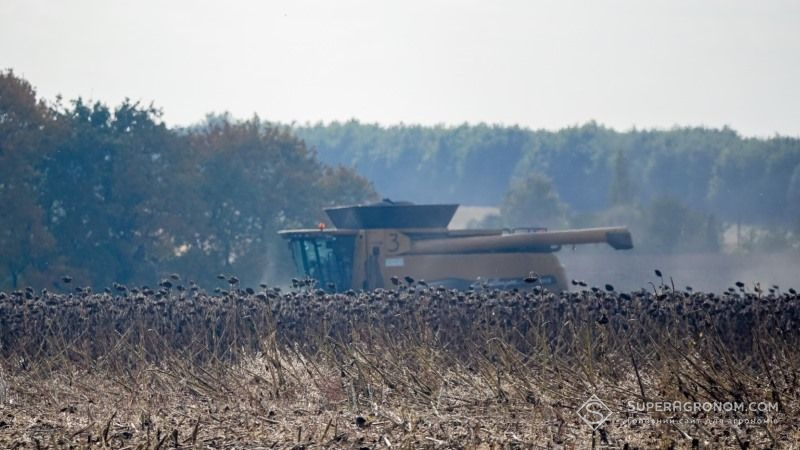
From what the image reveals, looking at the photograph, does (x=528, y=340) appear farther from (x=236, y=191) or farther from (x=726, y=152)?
(x=726, y=152)

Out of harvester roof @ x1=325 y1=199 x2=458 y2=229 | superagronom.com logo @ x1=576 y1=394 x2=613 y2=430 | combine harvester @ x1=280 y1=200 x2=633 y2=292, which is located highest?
harvester roof @ x1=325 y1=199 x2=458 y2=229

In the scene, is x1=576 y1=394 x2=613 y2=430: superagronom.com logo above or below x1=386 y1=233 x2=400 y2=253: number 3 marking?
below

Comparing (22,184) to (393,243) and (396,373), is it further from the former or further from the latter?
(396,373)

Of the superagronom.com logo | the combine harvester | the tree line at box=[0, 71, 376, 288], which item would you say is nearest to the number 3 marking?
the combine harvester

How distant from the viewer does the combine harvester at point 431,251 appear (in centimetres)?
2316

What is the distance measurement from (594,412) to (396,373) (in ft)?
7.95

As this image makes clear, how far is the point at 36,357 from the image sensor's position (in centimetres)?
1502

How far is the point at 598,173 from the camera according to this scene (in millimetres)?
95312

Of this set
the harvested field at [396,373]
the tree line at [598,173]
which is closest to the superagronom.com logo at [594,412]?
the harvested field at [396,373]

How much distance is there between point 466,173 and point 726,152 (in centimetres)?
3425

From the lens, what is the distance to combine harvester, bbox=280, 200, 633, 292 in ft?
76.0

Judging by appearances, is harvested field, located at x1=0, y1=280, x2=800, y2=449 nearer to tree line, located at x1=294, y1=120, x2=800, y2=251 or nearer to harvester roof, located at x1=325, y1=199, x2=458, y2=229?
harvester roof, located at x1=325, y1=199, x2=458, y2=229

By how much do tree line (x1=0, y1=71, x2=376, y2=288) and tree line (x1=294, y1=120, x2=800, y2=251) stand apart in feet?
91.9

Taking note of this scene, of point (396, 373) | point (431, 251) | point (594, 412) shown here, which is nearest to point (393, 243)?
point (431, 251)
